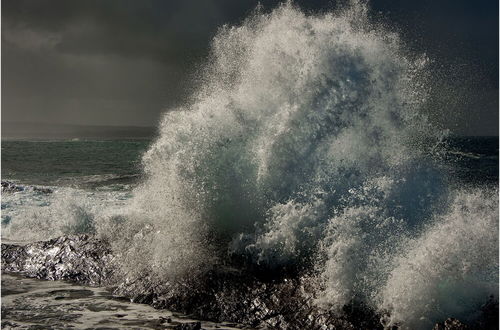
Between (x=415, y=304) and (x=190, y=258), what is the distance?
10.1 feet

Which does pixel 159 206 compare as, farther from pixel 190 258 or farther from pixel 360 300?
pixel 360 300

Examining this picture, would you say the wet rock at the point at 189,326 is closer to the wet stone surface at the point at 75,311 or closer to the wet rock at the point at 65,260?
the wet stone surface at the point at 75,311

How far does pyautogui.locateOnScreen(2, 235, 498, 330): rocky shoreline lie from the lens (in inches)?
219

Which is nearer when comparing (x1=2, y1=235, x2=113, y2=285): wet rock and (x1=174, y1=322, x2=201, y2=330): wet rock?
(x1=174, y1=322, x2=201, y2=330): wet rock

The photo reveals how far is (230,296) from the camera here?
6.25 metres

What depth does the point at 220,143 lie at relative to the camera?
7.77 metres

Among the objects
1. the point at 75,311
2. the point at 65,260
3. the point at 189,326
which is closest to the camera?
the point at 189,326

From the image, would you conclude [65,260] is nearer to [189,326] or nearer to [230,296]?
[230,296]

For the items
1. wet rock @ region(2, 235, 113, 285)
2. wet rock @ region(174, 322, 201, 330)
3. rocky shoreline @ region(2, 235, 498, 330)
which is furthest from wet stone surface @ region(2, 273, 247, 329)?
wet rock @ region(2, 235, 113, 285)

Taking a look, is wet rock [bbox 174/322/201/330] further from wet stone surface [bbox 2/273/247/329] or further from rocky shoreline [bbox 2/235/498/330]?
rocky shoreline [bbox 2/235/498/330]

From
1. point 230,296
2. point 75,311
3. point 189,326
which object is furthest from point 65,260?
point 189,326

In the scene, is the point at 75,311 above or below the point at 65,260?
below

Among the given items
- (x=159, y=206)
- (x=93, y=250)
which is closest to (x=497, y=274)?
(x=159, y=206)

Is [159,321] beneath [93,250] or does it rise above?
beneath
